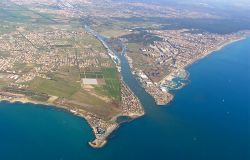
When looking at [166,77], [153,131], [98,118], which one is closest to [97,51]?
[166,77]

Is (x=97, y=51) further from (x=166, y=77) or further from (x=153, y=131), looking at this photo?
(x=153, y=131)

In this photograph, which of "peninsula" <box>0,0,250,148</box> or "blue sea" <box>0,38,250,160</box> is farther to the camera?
"peninsula" <box>0,0,250,148</box>

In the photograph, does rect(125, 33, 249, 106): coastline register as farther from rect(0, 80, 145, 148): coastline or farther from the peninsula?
rect(0, 80, 145, 148): coastline

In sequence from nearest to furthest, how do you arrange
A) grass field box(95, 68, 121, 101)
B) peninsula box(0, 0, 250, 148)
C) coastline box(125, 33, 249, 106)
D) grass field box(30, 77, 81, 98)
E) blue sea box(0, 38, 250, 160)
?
1. blue sea box(0, 38, 250, 160)
2. peninsula box(0, 0, 250, 148)
3. grass field box(30, 77, 81, 98)
4. coastline box(125, 33, 249, 106)
5. grass field box(95, 68, 121, 101)

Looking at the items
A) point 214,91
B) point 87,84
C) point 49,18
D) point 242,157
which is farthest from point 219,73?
point 49,18

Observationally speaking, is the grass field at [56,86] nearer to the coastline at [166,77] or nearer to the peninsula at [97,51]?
the peninsula at [97,51]

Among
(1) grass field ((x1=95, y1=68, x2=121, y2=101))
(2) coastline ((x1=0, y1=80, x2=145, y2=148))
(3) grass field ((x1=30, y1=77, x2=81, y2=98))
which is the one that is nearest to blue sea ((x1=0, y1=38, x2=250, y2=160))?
(2) coastline ((x1=0, y1=80, x2=145, y2=148))

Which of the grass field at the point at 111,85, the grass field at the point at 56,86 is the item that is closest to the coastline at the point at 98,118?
the grass field at the point at 111,85

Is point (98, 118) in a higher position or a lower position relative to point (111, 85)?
lower
